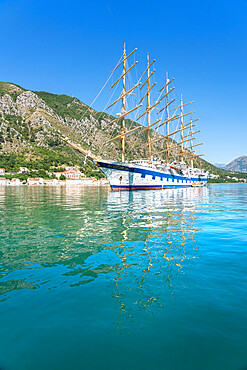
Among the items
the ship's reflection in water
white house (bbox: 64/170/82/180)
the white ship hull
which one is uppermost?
white house (bbox: 64/170/82/180)

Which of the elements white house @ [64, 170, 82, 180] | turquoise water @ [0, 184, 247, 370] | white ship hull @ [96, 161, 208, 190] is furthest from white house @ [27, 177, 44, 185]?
turquoise water @ [0, 184, 247, 370]

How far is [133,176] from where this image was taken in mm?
48531

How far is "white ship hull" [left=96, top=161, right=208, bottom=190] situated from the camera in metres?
46.0

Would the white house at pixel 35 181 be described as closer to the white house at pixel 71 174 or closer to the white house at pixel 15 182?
the white house at pixel 15 182

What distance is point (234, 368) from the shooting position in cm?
241

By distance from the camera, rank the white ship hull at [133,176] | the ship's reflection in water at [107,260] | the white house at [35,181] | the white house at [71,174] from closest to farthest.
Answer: the ship's reflection in water at [107,260]
the white ship hull at [133,176]
the white house at [35,181]
the white house at [71,174]

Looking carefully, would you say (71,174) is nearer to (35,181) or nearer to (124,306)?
(35,181)

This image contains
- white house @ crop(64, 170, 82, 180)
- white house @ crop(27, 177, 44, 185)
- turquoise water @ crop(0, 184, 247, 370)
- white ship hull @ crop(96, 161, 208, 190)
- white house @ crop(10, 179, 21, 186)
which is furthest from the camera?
white house @ crop(64, 170, 82, 180)

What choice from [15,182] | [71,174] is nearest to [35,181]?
[15,182]

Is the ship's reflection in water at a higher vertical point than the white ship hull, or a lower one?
lower

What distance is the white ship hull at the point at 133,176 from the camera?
46.0 m

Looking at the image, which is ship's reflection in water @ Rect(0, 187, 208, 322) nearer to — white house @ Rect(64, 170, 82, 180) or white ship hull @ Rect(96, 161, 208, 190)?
white ship hull @ Rect(96, 161, 208, 190)

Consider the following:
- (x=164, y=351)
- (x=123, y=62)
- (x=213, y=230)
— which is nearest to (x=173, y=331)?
(x=164, y=351)

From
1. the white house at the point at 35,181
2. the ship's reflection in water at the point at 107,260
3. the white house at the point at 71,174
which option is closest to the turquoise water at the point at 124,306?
the ship's reflection in water at the point at 107,260
